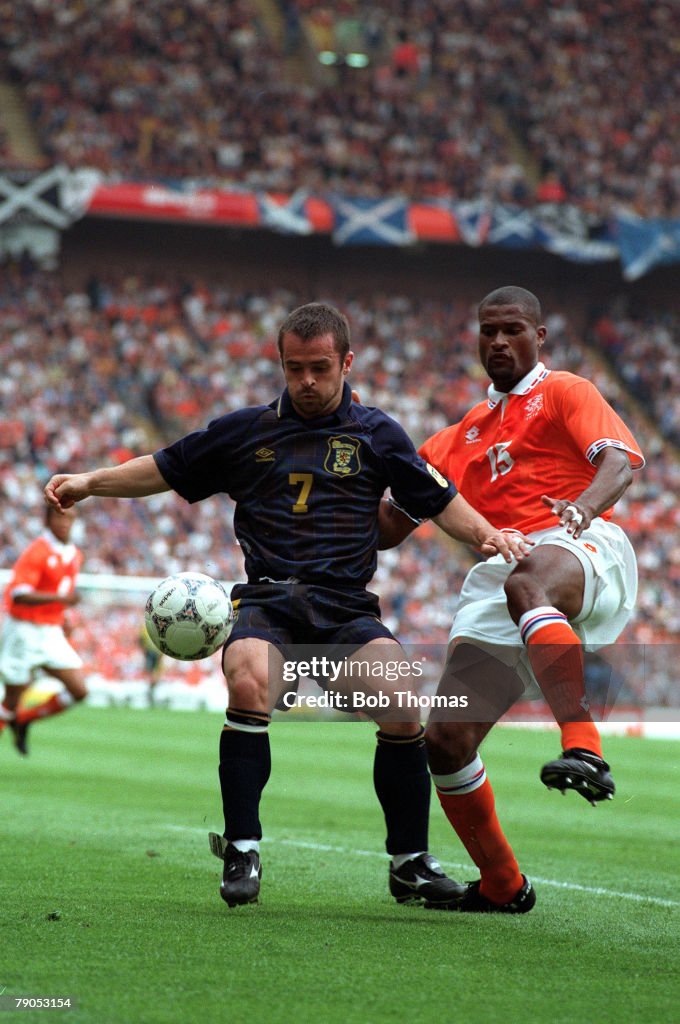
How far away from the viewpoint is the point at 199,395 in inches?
1086

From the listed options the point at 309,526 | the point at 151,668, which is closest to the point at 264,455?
the point at 309,526

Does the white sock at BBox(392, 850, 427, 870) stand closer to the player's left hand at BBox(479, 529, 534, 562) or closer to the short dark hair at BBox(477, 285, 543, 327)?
the player's left hand at BBox(479, 529, 534, 562)

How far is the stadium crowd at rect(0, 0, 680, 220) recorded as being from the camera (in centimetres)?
3028

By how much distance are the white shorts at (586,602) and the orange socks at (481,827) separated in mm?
433

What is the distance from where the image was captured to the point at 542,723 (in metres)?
20.3

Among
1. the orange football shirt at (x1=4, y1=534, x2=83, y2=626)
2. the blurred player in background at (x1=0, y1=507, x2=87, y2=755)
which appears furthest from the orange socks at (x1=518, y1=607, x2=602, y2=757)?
the orange football shirt at (x1=4, y1=534, x2=83, y2=626)

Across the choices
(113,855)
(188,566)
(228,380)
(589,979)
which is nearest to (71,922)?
(589,979)

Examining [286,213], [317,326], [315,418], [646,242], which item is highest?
[286,213]

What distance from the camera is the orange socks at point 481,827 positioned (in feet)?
17.8

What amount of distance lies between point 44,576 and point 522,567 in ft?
27.1

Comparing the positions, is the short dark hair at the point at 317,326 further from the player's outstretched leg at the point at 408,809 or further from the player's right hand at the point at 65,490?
the player's outstretched leg at the point at 408,809

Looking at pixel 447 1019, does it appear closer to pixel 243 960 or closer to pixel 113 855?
pixel 243 960

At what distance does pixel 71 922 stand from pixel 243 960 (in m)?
0.85

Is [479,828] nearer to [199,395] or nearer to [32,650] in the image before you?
[32,650]
